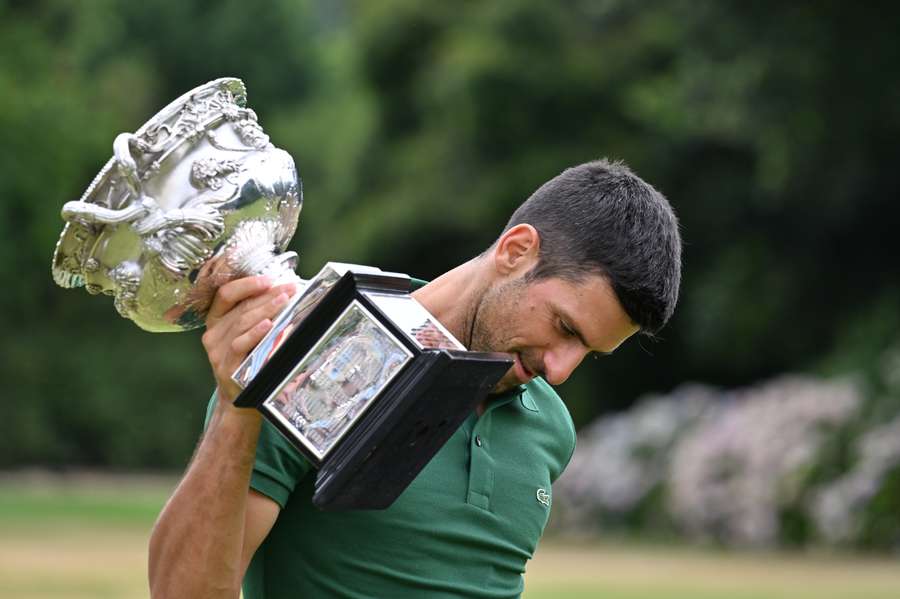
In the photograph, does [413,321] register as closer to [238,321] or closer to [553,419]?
[238,321]

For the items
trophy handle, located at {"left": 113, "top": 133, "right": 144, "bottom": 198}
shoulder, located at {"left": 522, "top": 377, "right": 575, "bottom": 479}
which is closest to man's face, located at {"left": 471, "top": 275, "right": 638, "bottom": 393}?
shoulder, located at {"left": 522, "top": 377, "right": 575, "bottom": 479}

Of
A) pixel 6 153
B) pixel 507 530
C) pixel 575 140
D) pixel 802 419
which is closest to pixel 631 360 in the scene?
pixel 575 140

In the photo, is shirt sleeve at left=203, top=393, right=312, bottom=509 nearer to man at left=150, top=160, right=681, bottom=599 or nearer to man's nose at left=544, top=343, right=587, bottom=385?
man at left=150, top=160, right=681, bottom=599

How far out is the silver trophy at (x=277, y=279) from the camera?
257cm

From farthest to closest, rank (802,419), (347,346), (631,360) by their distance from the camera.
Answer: (631,360)
(802,419)
(347,346)

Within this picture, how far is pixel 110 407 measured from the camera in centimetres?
3228

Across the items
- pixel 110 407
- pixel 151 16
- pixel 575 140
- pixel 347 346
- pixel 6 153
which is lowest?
pixel 347 346

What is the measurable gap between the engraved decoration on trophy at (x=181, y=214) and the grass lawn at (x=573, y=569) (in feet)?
28.7

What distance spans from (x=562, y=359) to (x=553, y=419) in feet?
1.27

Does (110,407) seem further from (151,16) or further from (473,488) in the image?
(473,488)

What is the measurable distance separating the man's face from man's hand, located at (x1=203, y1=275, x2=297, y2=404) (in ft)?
1.45

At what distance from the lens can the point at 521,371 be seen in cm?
308

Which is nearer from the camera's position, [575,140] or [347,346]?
[347,346]

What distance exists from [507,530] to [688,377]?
2427 centimetres
